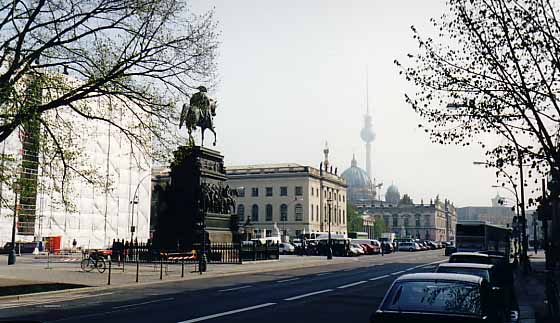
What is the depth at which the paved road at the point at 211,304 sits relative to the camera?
15.3 meters

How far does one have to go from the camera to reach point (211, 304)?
1831 cm

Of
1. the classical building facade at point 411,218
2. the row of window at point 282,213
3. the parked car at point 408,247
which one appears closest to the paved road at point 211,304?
the parked car at point 408,247

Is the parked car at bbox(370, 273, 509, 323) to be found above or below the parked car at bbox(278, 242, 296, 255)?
above

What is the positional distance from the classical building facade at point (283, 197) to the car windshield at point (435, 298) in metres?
116

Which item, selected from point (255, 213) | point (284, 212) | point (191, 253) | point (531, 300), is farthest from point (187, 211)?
point (255, 213)

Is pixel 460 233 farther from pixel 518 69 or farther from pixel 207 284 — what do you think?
pixel 518 69

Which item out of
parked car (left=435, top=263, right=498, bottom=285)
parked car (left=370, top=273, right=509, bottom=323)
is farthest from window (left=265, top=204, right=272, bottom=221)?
parked car (left=370, top=273, right=509, bottom=323)

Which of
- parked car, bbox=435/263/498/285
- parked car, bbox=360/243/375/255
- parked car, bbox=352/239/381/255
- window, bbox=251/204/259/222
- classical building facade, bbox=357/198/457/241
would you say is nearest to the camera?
parked car, bbox=435/263/498/285

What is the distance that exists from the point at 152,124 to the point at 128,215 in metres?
59.5

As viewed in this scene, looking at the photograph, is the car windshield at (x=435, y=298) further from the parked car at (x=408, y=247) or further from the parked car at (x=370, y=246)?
the parked car at (x=408, y=247)

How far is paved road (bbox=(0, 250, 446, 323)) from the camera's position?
50.3 feet

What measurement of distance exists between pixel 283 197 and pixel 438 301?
122665 mm

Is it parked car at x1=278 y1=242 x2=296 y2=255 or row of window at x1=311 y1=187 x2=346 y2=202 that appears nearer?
parked car at x1=278 y1=242 x2=296 y2=255

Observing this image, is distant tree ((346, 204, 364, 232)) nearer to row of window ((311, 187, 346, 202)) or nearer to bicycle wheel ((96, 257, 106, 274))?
row of window ((311, 187, 346, 202))
